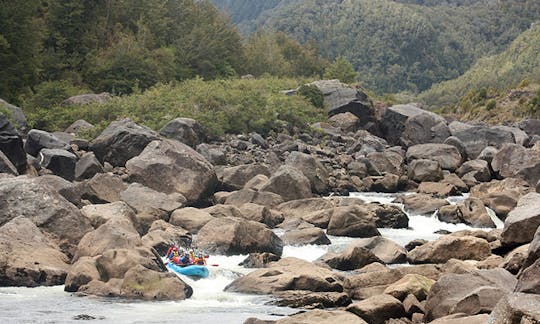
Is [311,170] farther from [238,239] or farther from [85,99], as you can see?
[85,99]

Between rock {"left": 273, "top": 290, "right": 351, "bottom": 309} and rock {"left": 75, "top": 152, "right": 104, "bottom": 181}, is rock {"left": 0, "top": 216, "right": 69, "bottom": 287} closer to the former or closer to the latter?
rock {"left": 273, "top": 290, "right": 351, "bottom": 309}

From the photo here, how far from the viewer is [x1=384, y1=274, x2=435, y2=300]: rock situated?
1656cm

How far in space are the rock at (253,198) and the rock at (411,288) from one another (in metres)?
13.7

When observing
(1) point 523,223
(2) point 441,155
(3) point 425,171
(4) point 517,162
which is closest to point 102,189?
(1) point 523,223

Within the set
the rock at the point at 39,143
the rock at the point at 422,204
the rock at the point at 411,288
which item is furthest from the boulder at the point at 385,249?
the rock at the point at 39,143

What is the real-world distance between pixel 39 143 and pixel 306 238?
49.5 feet

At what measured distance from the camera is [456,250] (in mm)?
21938

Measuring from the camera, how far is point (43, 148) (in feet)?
112

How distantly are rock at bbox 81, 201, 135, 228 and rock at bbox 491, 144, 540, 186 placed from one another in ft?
71.6

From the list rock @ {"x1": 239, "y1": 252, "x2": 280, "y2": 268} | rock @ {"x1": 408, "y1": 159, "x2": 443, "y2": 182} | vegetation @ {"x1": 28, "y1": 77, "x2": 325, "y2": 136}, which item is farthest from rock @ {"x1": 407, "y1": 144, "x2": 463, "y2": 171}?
rock @ {"x1": 239, "y1": 252, "x2": 280, "y2": 268}

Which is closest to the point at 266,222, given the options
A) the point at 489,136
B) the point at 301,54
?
the point at 489,136

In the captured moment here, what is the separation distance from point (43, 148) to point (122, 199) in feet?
26.5

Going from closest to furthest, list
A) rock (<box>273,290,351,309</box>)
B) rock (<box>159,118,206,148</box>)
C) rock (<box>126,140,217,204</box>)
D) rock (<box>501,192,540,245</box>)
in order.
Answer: rock (<box>273,290,351,309</box>) → rock (<box>501,192,540,245</box>) → rock (<box>126,140,217,204</box>) → rock (<box>159,118,206,148</box>)

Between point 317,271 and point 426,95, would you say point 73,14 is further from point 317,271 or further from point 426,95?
point 426,95
